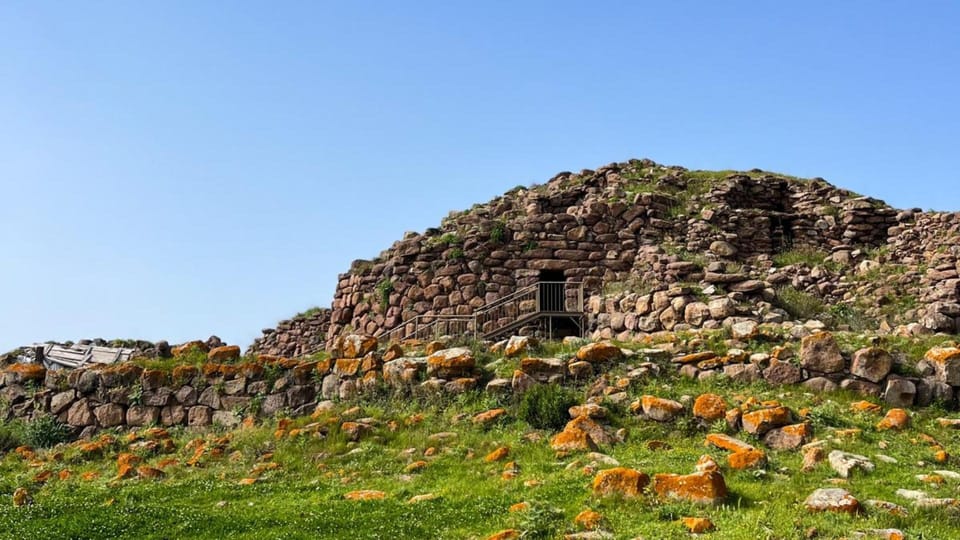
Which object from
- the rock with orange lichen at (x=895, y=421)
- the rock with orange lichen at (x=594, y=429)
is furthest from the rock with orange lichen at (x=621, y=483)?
the rock with orange lichen at (x=895, y=421)

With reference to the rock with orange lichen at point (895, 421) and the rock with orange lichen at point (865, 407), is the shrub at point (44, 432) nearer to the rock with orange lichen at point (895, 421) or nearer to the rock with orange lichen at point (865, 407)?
the rock with orange lichen at point (865, 407)

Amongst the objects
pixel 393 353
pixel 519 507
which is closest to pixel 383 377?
pixel 393 353

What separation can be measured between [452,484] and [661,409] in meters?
3.60

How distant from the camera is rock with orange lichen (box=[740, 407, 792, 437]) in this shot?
10.9 meters

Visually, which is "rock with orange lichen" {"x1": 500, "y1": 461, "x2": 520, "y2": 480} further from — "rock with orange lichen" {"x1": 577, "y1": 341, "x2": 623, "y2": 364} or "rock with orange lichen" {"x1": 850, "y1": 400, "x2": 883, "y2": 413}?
"rock with orange lichen" {"x1": 850, "y1": 400, "x2": 883, "y2": 413}

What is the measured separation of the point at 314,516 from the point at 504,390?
17.2 feet

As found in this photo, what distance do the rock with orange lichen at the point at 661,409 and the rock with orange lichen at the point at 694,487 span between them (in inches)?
131

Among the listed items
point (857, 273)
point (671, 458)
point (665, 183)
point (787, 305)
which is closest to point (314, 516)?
point (671, 458)

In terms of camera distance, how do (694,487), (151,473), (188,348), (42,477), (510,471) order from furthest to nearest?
(188,348) → (42,477) → (151,473) → (510,471) → (694,487)

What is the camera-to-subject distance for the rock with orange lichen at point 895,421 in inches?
438

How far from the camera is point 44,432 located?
15.4 m

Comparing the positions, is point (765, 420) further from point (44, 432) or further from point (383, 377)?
point (44, 432)

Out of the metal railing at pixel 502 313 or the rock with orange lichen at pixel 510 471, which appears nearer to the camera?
the rock with orange lichen at pixel 510 471

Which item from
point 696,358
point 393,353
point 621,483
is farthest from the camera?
point 393,353
